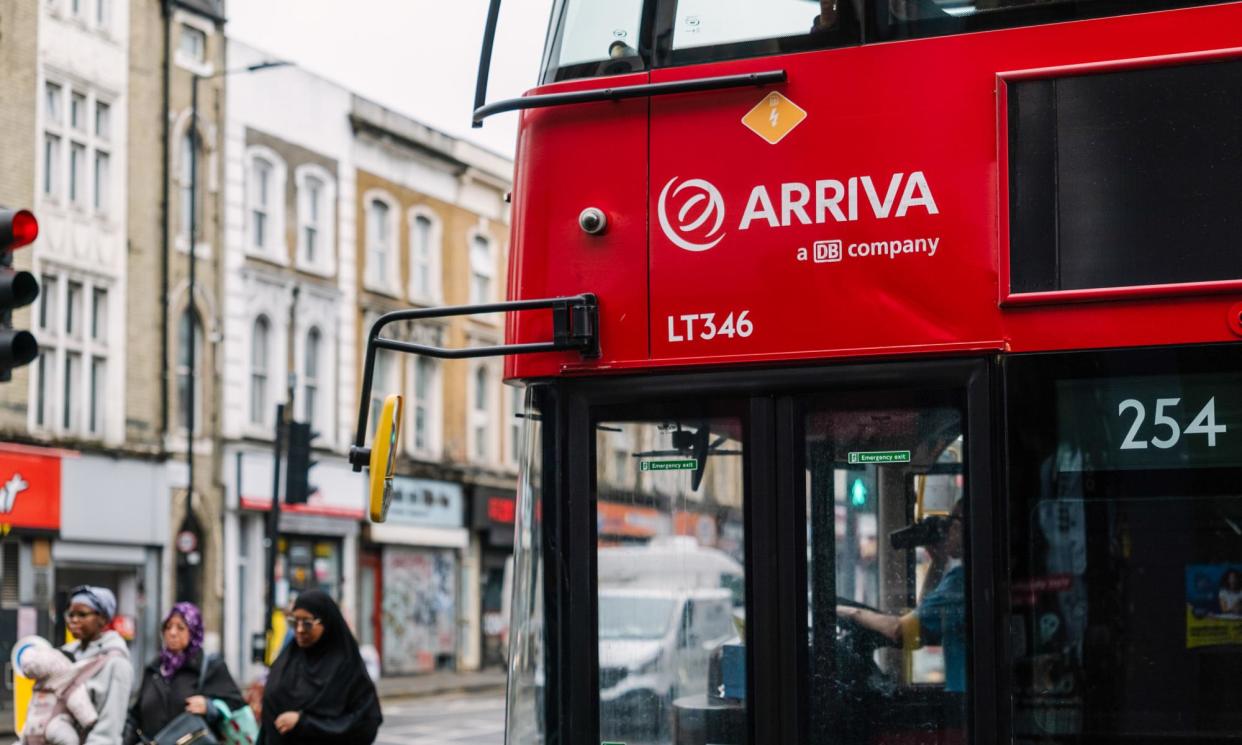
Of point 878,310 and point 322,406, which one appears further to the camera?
point 322,406

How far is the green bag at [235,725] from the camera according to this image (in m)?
9.69

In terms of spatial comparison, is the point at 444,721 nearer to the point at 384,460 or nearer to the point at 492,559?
the point at 492,559

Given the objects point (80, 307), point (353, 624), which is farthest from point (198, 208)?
point (353, 624)

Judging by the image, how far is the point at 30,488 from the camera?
28.4 metres

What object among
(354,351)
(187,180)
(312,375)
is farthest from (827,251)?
(354,351)

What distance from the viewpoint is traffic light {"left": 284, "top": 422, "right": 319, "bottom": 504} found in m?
24.6

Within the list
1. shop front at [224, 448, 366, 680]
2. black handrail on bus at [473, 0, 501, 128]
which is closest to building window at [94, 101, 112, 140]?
shop front at [224, 448, 366, 680]

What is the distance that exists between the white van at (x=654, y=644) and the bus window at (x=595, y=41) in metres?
1.50

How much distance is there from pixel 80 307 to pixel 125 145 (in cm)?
296

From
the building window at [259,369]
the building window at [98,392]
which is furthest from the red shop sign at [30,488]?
the building window at [259,369]

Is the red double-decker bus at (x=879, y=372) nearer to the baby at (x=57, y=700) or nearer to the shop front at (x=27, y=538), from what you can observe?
the baby at (x=57, y=700)

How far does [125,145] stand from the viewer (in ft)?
102

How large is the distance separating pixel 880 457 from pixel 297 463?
67.1 feet

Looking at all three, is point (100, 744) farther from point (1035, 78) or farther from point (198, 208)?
point (198, 208)
